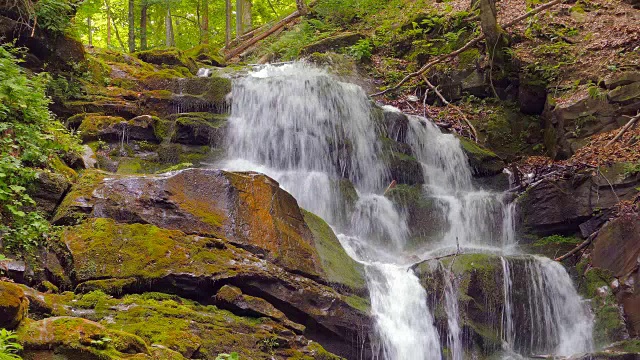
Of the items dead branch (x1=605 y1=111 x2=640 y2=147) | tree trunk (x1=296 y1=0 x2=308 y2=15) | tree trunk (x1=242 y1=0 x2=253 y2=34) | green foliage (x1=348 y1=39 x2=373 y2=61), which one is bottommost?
dead branch (x1=605 y1=111 x2=640 y2=147)

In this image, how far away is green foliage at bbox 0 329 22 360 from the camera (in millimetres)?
3394

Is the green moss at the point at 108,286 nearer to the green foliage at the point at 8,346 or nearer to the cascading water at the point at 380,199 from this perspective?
the green foliage at the point at 8,346

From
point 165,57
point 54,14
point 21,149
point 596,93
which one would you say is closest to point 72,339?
point 21,149

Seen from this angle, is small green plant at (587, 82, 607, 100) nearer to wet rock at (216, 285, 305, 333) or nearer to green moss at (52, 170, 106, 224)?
wet rock at (216, 285, 305, 333)

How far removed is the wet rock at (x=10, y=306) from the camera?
3697 mm

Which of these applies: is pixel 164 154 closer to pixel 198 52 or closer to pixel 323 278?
pixel 323 278

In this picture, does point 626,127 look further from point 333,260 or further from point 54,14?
point 54,14

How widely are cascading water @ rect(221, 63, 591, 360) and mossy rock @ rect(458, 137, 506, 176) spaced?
0.62ft

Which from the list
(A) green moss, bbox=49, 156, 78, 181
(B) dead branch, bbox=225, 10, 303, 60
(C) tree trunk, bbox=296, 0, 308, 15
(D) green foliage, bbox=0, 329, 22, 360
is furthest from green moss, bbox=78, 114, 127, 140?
(C) tree trunk, bbox=296, 0, 308, 15

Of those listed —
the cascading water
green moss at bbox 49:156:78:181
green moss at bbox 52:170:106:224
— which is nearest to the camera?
green moss at bbox 52:170:106:224

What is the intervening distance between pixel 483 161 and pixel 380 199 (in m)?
3.06

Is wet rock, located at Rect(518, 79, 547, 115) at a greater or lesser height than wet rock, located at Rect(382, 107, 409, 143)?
greater

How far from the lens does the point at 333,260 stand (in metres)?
7.81

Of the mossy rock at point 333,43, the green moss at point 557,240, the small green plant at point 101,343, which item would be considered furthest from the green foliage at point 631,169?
the mossy rock at point 333,43
